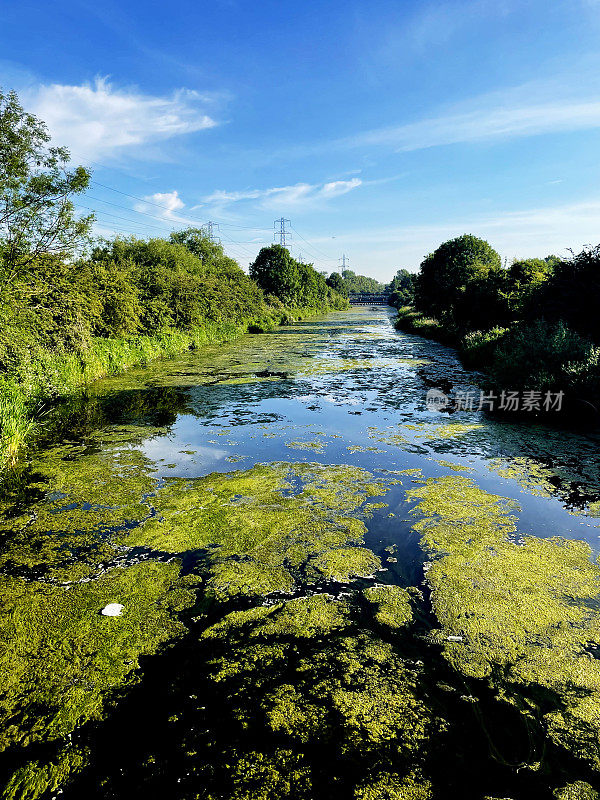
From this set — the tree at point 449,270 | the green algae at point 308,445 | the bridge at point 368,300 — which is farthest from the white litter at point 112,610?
the bridge at point 368,300

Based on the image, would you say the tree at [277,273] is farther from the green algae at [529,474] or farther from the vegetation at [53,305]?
the green algae at [529,474]

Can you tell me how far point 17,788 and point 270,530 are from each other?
2875 millimetres

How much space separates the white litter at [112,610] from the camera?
3.47 meters

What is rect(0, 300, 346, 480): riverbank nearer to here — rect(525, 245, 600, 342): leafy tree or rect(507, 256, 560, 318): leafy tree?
rect(525, 245, 600, 342): leafy tree

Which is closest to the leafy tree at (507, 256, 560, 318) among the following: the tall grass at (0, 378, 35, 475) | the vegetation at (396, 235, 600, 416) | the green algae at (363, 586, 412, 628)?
the vegetation at (396, 235, 600, 416)

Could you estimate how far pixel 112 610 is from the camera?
3521mm

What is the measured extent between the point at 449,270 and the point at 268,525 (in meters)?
26.6

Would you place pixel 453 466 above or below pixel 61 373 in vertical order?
below

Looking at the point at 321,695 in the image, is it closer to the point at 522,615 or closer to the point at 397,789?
the point at 397,789

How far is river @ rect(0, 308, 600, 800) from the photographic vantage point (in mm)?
2359

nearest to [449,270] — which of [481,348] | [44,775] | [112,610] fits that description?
[481,348]

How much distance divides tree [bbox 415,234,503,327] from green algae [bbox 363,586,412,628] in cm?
2209

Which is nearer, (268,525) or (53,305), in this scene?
(268,525)

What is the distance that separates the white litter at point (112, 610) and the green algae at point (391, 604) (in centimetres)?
196
